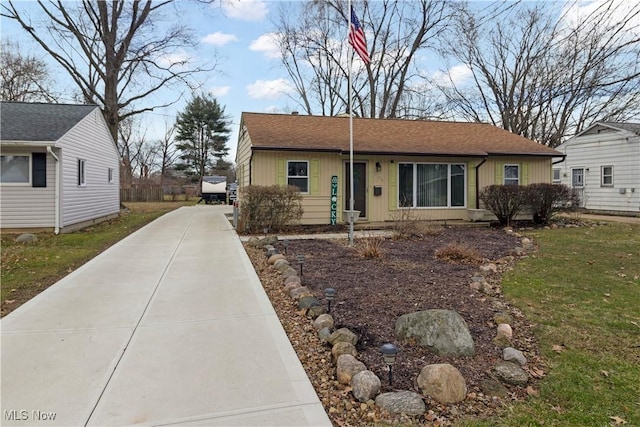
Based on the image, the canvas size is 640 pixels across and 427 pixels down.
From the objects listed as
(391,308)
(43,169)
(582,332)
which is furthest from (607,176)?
(43,169)

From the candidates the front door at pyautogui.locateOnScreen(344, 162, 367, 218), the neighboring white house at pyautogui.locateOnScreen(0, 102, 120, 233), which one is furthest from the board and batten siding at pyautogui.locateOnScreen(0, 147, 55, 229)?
the front door at pyautogui.locateOnScreen(344, 162, 367, 218)

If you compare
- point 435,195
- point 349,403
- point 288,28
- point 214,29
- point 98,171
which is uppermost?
point 288,28

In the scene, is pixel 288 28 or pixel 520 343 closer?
pixel 520 343

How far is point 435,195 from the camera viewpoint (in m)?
13.9

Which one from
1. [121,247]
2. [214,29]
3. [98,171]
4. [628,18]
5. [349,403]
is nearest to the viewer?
[349,403]

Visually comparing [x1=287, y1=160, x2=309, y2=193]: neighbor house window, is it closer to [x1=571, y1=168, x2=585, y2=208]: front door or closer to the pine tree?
[x1=571, y1=168, x2=585, y2=208]: front door

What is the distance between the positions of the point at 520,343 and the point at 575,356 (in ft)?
1.44

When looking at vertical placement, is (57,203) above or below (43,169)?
below

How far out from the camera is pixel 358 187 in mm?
13375

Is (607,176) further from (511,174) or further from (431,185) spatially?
(431,185)

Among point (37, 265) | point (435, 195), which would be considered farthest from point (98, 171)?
point (435, 195)

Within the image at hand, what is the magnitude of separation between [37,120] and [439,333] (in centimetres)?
1404

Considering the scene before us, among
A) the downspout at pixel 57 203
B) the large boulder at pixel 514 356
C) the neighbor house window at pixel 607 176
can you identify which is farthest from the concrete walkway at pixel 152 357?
the neighbor house window at pixel 607 176

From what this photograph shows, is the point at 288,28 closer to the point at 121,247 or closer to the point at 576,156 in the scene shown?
the point at 576,156
